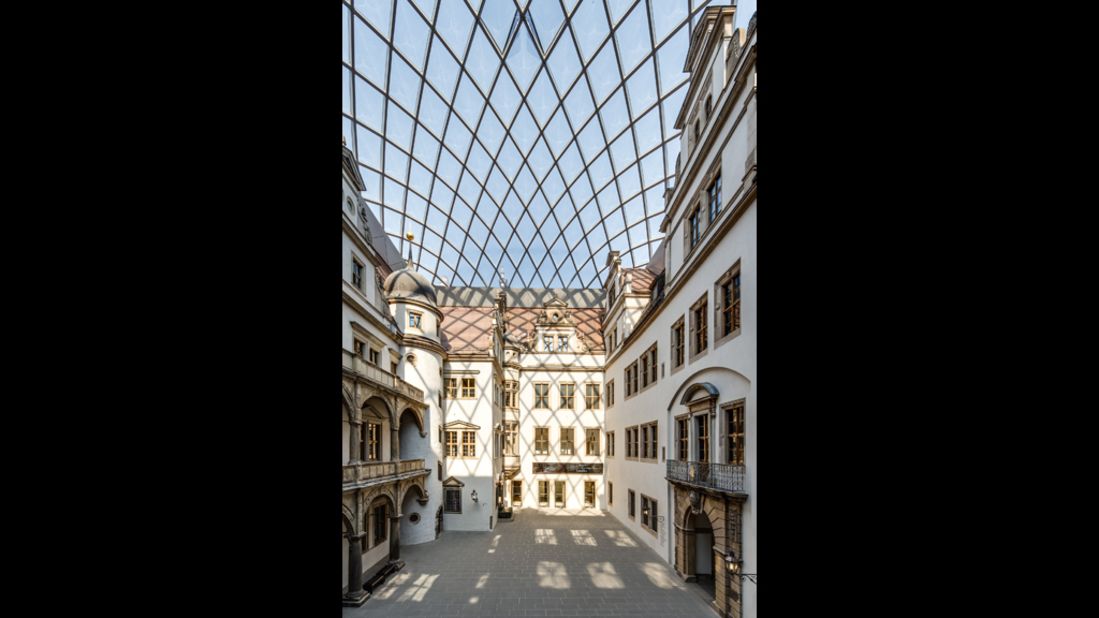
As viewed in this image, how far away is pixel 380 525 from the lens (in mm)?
18562

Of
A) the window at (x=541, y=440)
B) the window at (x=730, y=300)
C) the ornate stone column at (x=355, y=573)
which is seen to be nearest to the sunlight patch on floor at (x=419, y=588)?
the ornate stone column at (x=355, y=573)

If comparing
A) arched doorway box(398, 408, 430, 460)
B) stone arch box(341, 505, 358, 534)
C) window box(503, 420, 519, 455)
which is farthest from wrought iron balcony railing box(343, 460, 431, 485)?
window box(503, 420, 519, 455)

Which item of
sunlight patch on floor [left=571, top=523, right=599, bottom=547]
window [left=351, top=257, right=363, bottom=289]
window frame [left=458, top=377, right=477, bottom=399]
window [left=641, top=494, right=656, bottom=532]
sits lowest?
sunlight patch on floor [left=571, top=523, right=599, bottom=547]

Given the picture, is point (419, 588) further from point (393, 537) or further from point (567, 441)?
point (567, 441)

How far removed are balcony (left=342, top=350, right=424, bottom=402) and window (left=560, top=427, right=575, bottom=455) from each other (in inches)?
519

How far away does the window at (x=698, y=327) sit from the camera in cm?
1386

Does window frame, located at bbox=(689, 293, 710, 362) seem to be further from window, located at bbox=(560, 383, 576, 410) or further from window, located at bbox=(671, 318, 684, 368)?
window, located at bbox=(560, 383, 576, 410)

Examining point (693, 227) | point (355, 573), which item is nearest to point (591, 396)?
point (693, 227)

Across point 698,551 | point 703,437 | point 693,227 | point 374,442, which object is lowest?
point 698,551

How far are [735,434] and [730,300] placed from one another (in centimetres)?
349

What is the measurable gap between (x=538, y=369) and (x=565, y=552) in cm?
1502

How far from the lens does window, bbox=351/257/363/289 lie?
16.0 meters

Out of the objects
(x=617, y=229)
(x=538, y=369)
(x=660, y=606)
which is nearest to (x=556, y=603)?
(x=660, y=606)
